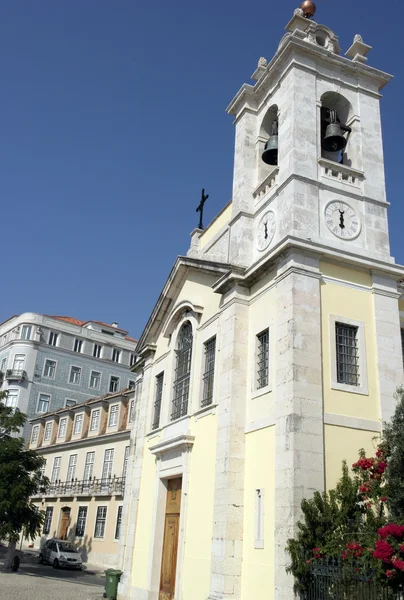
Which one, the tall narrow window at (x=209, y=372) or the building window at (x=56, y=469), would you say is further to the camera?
the building window at (x=56, y=469)

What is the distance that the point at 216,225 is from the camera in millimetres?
17438

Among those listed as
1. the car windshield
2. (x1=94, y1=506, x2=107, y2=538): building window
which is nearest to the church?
the car windshield

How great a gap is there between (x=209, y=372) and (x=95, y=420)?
23.6 m

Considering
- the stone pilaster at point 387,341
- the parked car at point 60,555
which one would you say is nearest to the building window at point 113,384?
the parked car at point 60,555

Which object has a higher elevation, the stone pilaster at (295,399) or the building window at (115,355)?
the building window at (115,355)

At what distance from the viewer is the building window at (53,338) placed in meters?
47.4

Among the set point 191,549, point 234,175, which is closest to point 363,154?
point 234,175

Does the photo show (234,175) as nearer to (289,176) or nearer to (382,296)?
(289,176)

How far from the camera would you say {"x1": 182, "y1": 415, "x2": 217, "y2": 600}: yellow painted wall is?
12.8m

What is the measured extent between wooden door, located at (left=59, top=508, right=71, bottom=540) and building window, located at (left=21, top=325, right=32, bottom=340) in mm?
15056

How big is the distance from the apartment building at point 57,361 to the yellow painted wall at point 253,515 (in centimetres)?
3433

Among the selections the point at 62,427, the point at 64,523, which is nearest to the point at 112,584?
the point at 64,523

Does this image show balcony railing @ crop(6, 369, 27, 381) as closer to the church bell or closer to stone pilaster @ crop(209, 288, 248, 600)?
stone pilaster @ crop(209, 288, 248, 600)

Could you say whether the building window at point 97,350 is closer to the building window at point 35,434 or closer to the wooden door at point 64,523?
the building window at point 35,434
